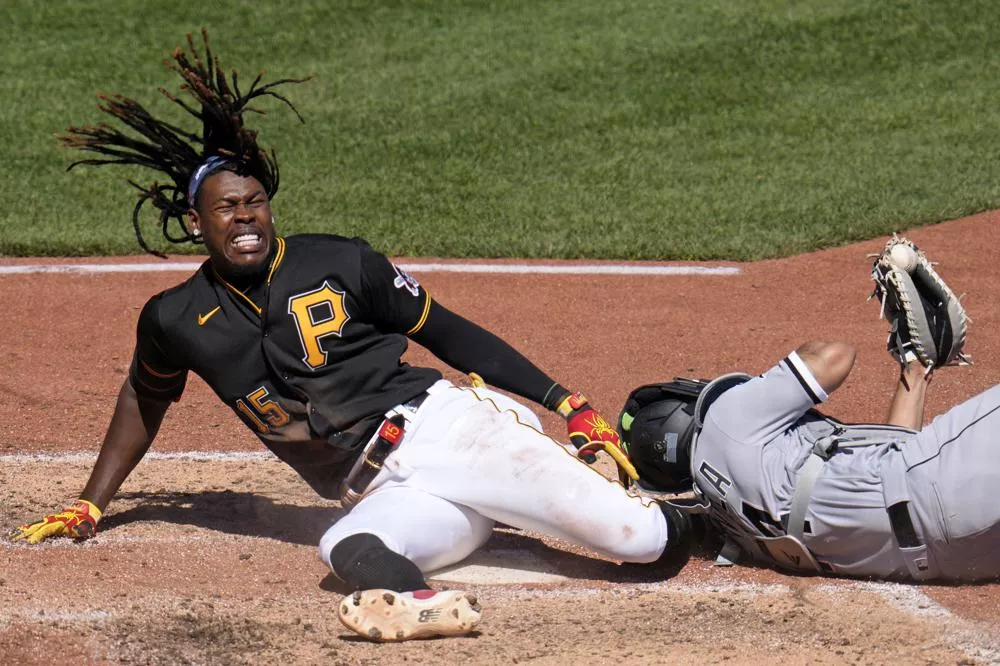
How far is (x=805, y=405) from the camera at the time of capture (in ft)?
13.4

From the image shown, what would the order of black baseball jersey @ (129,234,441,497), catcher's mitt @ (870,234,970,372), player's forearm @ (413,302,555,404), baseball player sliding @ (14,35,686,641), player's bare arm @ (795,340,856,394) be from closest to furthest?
player's bare arm @ (795,340,856,394), baseball player sliding @ (14,35,686,641), black baseball jersey @ (129,234,441,497), player's forearm @ (413,302,555,404), catcher's mitt @ (870,234,970,372)

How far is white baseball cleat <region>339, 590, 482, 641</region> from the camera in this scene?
147 inches

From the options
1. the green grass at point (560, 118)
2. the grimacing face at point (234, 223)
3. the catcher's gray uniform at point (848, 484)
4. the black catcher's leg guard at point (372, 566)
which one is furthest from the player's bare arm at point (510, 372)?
the green grass at point (560, 118)

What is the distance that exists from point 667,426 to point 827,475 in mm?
567

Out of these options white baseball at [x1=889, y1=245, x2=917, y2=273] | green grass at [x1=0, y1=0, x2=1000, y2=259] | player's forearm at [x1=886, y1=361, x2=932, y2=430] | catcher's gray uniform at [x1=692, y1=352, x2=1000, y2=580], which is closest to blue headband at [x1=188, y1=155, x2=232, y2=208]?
catcher's gray uniform at [x1=692, y1=352, x2=1000, y2=580]

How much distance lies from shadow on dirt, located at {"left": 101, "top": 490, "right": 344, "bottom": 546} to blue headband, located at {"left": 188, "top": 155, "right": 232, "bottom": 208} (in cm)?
112

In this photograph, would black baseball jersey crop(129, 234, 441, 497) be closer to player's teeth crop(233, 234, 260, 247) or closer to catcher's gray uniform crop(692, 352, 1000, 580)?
player's teeth crop(233, 234, 260, 247)

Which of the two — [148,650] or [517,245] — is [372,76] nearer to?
[517,245]

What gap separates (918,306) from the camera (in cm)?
458

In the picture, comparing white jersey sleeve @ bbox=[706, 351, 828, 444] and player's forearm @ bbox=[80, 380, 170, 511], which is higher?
white jersey sleeve @ bbox=[706, 351, 828, 444]

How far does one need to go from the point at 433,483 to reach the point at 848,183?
601 centimetres

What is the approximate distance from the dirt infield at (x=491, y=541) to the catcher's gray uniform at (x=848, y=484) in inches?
5.0

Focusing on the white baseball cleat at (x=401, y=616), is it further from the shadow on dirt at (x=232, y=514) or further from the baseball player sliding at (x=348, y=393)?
the shadow on dirt at (x=232, y=514)

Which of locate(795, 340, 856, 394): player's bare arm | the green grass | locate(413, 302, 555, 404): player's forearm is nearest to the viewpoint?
locate(795, 340, 856, 394): player's bare arm
